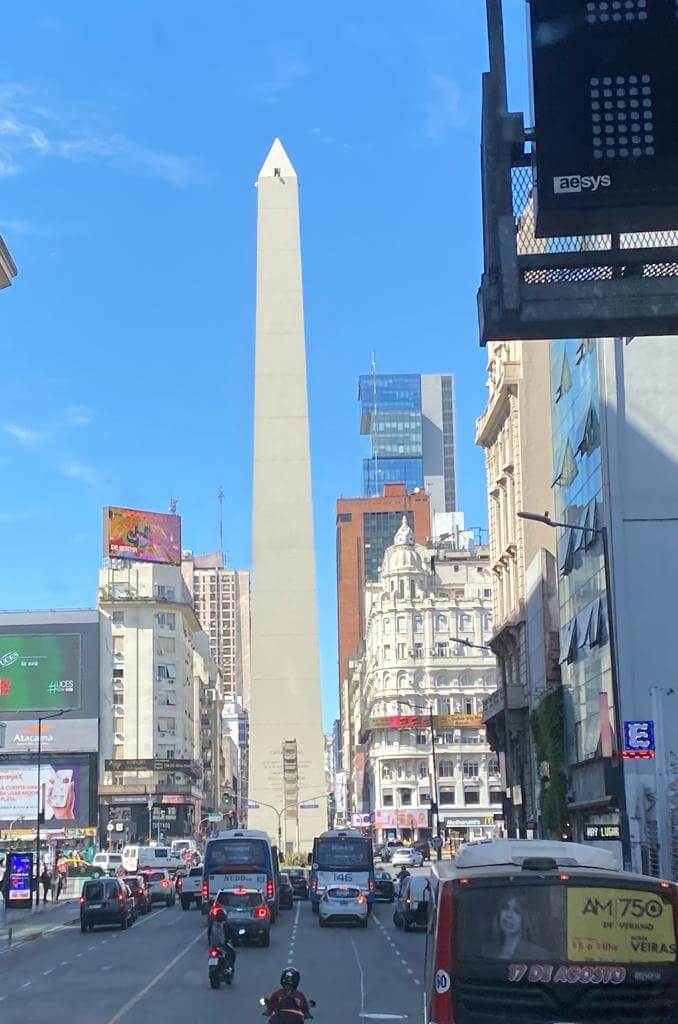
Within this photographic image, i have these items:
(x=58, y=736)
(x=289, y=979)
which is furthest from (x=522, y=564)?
(x=58, y=736)

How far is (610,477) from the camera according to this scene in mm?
44906

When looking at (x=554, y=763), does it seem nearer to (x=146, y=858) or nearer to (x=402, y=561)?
(x=146, y=858)

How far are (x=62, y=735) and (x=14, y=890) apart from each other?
186ft

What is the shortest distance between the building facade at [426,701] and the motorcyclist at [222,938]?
274 feet

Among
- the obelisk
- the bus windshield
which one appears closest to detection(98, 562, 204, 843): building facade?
the obelisk

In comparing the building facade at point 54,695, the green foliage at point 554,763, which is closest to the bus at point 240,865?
the green foliage at point 554,763

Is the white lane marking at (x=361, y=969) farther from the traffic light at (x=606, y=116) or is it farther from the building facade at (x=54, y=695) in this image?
the building facade at (x=54, y=695)

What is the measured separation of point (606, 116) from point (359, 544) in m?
Answer: 181

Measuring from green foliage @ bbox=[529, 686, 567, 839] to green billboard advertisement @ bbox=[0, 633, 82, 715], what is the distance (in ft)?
190

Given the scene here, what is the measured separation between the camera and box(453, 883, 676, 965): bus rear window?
9.21 meters

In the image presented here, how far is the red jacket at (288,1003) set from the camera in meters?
13.1

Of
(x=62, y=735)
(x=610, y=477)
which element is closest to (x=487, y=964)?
(x=610, y=477)

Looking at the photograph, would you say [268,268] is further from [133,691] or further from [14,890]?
[133,691]

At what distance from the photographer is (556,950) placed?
927 cm
